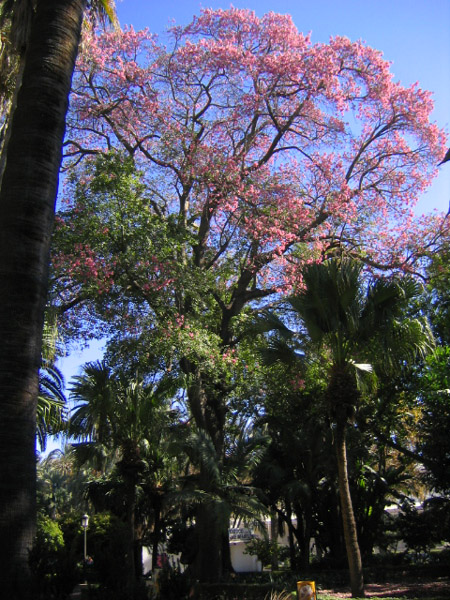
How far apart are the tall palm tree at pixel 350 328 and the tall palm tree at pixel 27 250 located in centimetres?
709

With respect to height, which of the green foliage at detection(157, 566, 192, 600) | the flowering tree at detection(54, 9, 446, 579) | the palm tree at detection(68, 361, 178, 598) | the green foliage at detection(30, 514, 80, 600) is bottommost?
the green foliage at detection(157, 566, 192, 600)

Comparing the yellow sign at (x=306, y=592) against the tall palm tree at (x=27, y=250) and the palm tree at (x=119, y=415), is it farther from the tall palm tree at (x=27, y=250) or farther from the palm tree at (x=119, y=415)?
the palm tree at (x=119, y=415)

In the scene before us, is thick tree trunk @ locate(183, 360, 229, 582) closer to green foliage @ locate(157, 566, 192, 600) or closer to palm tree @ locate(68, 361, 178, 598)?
palm tree @ locate(68, 361, 178, 598)

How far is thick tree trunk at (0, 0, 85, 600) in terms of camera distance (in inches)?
217

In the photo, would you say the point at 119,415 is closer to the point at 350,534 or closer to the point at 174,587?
the point at 174,587

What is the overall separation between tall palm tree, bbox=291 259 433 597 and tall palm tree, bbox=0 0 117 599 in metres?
7.09

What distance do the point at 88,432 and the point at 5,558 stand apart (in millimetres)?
8480

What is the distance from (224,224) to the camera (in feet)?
57.0

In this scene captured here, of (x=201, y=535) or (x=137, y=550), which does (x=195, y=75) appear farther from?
(x=137, y=550)

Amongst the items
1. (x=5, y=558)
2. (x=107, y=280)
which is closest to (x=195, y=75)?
(x=107, y=280)

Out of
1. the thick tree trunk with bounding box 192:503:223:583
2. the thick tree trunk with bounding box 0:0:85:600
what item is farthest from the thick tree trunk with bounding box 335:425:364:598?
the thick tree trunk with bounding box 0:0:85:600

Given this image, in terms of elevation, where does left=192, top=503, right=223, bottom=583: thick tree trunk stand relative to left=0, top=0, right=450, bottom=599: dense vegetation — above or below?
below

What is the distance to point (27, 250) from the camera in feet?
20.2

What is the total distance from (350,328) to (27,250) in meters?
7.53
